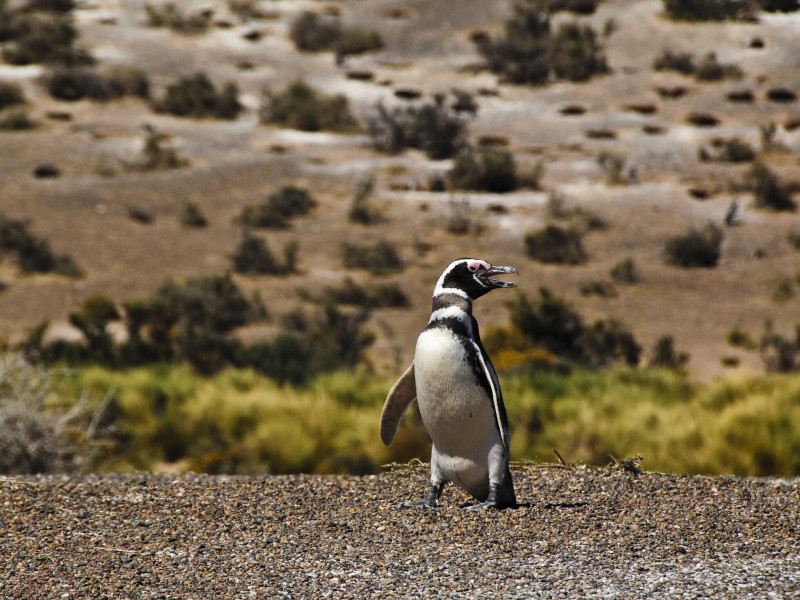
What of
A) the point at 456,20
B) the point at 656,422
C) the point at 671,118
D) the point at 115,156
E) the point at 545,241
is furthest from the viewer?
the point at 456,20

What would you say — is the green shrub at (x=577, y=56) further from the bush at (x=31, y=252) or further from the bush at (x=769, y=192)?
the bush at (x=31, y=252)

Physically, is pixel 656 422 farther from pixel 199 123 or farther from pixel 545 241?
pixel 199 123

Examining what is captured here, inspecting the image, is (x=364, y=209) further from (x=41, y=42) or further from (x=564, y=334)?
(x=41, y=42)

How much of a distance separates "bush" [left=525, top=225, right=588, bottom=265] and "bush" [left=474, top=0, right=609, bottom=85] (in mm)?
11996

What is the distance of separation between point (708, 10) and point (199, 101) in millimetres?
18605

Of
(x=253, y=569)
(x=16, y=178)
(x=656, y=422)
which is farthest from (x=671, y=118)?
(x=253, y=569)

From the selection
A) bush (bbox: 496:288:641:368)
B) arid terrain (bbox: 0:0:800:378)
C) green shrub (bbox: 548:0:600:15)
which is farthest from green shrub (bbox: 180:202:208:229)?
green shrub (bbox: 548:0:600:15)

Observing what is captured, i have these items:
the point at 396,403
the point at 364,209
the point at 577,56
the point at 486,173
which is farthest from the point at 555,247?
the point at 396,403

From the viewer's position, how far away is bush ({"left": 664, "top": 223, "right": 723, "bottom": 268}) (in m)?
22.2

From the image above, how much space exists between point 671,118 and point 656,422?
72.6 feet

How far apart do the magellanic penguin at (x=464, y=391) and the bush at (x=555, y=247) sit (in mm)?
17014

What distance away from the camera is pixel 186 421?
32.3 feet

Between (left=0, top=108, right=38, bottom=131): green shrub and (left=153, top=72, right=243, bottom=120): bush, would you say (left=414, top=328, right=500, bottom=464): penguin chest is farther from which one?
(left=153, top=72, right=243, bottom=120): bush

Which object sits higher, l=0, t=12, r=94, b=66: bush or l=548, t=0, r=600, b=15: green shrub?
l=548, t=0, r=600, b=15: green shrub
